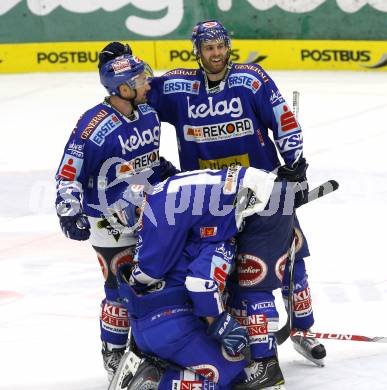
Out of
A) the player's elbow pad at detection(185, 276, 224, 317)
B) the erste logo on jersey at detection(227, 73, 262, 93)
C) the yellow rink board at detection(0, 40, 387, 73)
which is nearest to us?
the player's elbow pad at detection(185, 276, 224, 317)

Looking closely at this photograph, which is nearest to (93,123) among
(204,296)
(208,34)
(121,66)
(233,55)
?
(121,66)

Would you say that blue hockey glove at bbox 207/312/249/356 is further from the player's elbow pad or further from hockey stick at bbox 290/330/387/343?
hockey stick at bbox 290/330/387/343

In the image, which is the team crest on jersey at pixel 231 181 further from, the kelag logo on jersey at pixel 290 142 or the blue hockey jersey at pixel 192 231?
the kelag logo on jersey at pixel 290 142

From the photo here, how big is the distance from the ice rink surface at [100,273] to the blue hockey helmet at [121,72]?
4.34 ft

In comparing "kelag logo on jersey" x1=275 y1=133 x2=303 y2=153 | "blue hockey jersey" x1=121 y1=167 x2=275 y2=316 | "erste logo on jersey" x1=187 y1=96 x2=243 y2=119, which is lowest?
"blue hockey jersey" x1=121 y1=167 x2=275 y2=316

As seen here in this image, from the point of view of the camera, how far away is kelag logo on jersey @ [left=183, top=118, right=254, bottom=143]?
17.6ft

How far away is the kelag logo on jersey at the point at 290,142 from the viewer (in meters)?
5.28

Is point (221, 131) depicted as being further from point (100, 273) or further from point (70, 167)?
point (100, 273)

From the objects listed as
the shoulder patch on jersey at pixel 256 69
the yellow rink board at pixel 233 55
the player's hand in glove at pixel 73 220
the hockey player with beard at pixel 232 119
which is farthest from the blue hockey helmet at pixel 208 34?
the yellow rink board at pixel 233 55

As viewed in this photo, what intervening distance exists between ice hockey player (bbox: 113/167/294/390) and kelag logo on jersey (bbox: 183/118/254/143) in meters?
0.65

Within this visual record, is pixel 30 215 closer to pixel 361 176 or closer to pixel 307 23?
pixel 361 176

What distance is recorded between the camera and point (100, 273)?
6.68 metres

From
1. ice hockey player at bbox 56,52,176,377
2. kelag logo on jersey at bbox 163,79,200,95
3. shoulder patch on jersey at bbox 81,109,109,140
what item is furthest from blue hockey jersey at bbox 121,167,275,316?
kelag logo on jersey at bbox 163,79,200,95

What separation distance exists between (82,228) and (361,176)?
13.4ft
